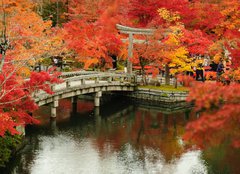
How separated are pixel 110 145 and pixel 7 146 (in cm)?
497

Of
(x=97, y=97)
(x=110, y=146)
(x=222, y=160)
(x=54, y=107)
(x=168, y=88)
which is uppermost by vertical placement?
(x=168, y=88)

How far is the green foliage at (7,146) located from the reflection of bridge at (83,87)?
15.0ft

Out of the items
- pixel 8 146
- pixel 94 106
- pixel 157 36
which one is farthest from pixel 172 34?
pixel 8 146

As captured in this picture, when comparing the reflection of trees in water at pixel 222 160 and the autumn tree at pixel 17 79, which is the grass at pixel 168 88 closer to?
the autumn tree at pixel 17 79

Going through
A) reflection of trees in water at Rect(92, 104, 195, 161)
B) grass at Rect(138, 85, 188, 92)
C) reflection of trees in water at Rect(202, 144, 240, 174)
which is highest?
grass at Rect(138, 85, 188, 92)

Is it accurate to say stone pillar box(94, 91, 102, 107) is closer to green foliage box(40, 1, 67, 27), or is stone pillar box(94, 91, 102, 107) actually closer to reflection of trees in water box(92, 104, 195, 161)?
reflection of trees in water box(92, 104, 195, 161)

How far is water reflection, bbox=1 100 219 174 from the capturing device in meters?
16.2

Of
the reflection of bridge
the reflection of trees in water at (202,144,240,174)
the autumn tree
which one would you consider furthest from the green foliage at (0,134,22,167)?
the reflection of trees in water at (202,144,240,174)

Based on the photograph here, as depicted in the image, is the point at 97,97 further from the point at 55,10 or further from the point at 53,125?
the point at 55,10

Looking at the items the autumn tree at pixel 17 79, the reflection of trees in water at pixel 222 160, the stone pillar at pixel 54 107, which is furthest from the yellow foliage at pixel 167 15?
the reflection of trees in water at pixel 222 160

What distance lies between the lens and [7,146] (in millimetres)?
16703

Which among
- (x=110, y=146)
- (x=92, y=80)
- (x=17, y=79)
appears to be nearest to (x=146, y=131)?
(x=110, y=146)

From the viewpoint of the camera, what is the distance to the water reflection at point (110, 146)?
16219 millimetres

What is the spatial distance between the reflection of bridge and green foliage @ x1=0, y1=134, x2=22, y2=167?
4.57m
